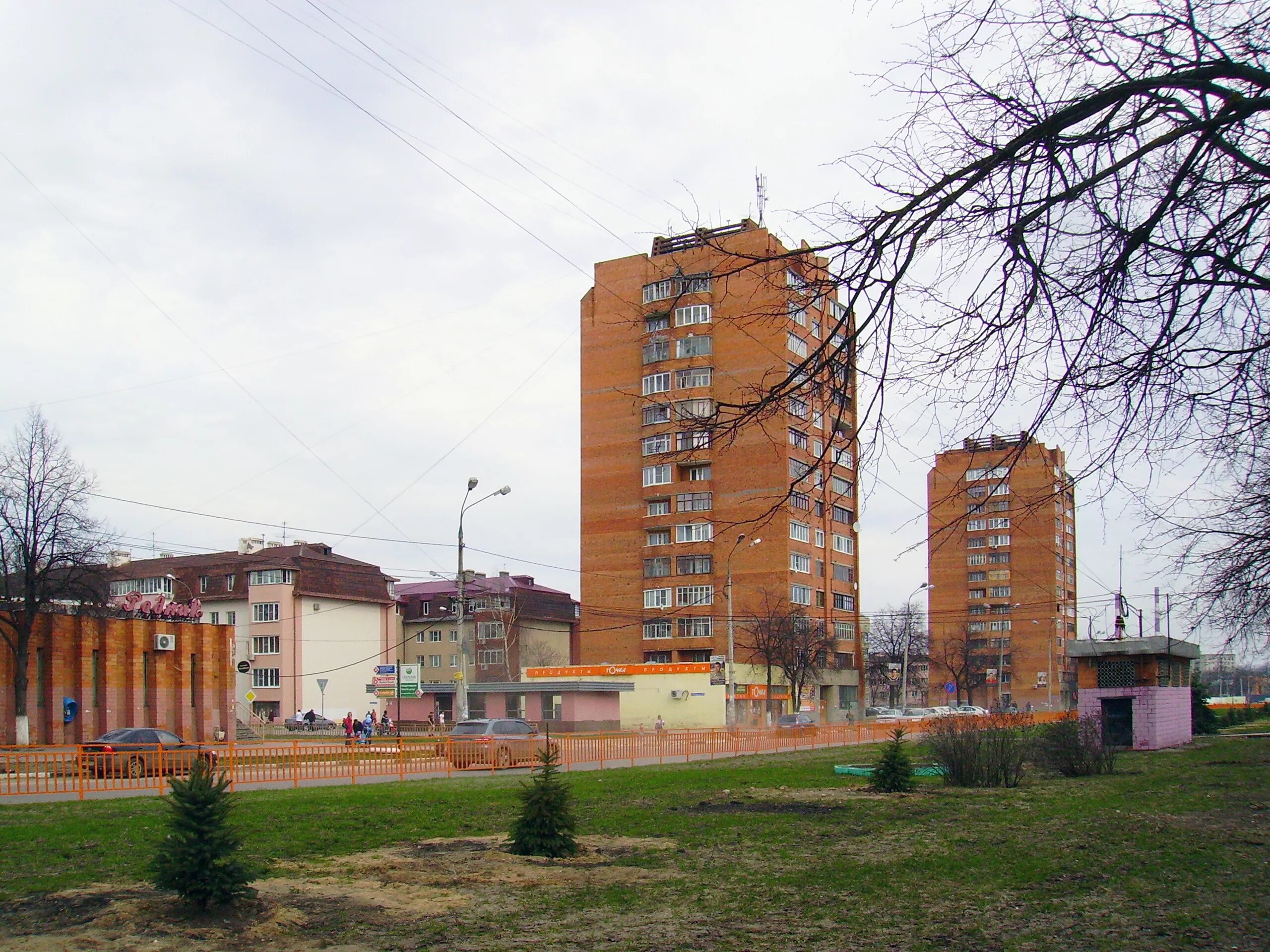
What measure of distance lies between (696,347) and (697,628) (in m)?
19.8

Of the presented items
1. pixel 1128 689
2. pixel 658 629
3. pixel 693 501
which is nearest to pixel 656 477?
pixel 693 501

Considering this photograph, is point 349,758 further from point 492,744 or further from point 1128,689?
point 1128,689

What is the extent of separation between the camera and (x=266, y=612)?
8219 centimetres

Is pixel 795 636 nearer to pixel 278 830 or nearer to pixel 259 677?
pixel 259 677

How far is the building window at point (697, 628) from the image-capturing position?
7806 cm

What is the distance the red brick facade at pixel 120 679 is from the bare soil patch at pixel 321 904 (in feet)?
116

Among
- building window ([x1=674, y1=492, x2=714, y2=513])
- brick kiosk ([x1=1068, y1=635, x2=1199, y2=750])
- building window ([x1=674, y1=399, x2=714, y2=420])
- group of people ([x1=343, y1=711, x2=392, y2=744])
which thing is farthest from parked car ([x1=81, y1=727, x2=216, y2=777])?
building window ([x1=674, y1=492, x2=714, y2=513])

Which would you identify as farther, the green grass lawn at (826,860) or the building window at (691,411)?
the green grass lawn at (826,860)

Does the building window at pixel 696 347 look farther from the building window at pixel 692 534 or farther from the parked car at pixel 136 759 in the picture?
the parked car at pixel 136 759

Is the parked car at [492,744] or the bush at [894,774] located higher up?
the bush at [894,774]

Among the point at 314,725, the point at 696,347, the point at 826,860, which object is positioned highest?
the point at 696,347

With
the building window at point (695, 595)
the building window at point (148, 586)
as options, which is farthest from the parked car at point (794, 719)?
the building window at point (148, 586)

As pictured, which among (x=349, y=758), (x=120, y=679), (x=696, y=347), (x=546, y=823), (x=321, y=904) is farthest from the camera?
(x=696, y=347)

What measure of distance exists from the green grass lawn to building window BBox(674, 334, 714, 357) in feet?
184
